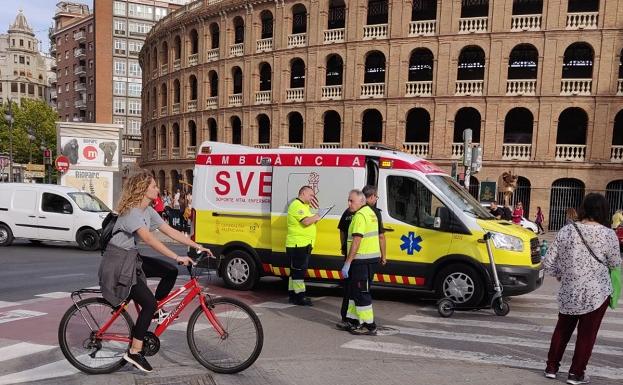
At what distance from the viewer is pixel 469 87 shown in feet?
87.8

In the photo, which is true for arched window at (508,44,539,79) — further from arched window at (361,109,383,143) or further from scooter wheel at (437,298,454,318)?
scooter wheel at (437,298,454,318)

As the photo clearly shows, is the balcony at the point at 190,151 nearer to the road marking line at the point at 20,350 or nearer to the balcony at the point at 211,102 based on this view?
the balcony at the point at 211,102

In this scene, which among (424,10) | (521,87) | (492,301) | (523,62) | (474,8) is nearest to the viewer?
(492,301)

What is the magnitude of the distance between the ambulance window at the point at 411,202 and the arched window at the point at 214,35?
31019 millimetres

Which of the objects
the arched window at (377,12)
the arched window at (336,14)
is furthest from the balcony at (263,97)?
the arched window at (377,12)

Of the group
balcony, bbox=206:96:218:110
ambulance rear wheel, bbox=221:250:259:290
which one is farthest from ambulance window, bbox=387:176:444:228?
balcony, bbox=206:96:218:110

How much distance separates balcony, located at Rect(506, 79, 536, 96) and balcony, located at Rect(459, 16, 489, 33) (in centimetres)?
321

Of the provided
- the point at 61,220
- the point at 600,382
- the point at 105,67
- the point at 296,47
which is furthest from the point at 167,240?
the point at 105,67

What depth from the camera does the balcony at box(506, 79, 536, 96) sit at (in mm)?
25734

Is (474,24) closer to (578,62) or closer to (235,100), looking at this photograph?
(578,62)

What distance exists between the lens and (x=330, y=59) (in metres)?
31.1

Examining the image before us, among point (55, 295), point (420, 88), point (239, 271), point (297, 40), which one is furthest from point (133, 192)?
point (297, 40)

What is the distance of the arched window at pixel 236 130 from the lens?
3459 centimetres

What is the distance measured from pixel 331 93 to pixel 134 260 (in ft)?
87.5
